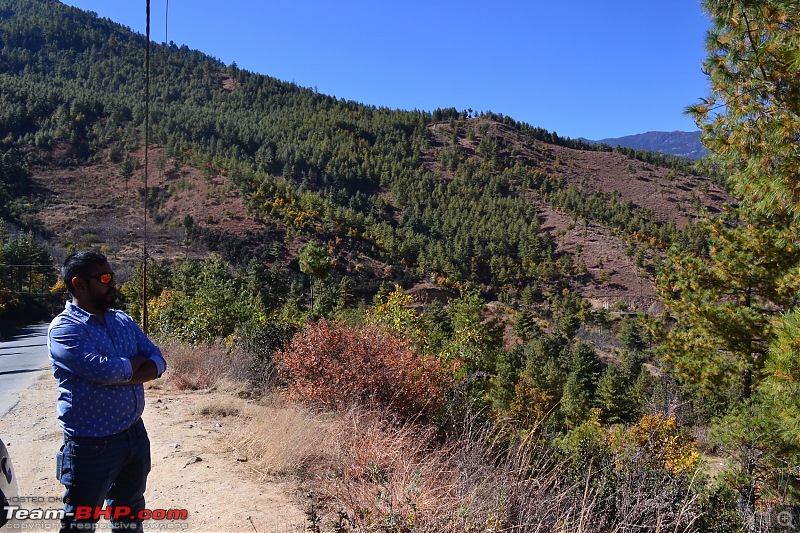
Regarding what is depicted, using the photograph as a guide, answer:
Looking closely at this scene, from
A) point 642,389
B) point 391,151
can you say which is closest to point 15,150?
point 391,151

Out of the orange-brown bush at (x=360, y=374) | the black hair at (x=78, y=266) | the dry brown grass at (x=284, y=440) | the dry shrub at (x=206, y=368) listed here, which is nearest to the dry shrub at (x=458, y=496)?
the dry brown grass at (x=284, y=440)

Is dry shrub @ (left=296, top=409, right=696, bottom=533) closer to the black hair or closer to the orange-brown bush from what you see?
the orange-brown bush

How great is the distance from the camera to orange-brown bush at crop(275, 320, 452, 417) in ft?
19.0

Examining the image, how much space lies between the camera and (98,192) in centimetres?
5691

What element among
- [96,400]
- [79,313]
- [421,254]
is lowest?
[421,254]

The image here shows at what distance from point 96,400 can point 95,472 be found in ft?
0.95

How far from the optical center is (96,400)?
2.20 meters

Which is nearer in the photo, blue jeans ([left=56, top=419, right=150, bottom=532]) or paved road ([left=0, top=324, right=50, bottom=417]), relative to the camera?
blue jeans ([left=56, top=419, right=150, bottom=532])

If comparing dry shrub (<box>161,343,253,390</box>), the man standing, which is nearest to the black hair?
the man standing

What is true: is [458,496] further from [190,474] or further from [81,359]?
[190,474]

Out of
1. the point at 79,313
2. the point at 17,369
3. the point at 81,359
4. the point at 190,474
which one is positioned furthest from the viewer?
the point at 17,369

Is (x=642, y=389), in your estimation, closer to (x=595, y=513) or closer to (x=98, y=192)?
(x=595, y=513)

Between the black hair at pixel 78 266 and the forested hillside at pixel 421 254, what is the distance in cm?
252

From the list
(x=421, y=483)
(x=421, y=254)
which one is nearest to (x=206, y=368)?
(x=421, y=483)
